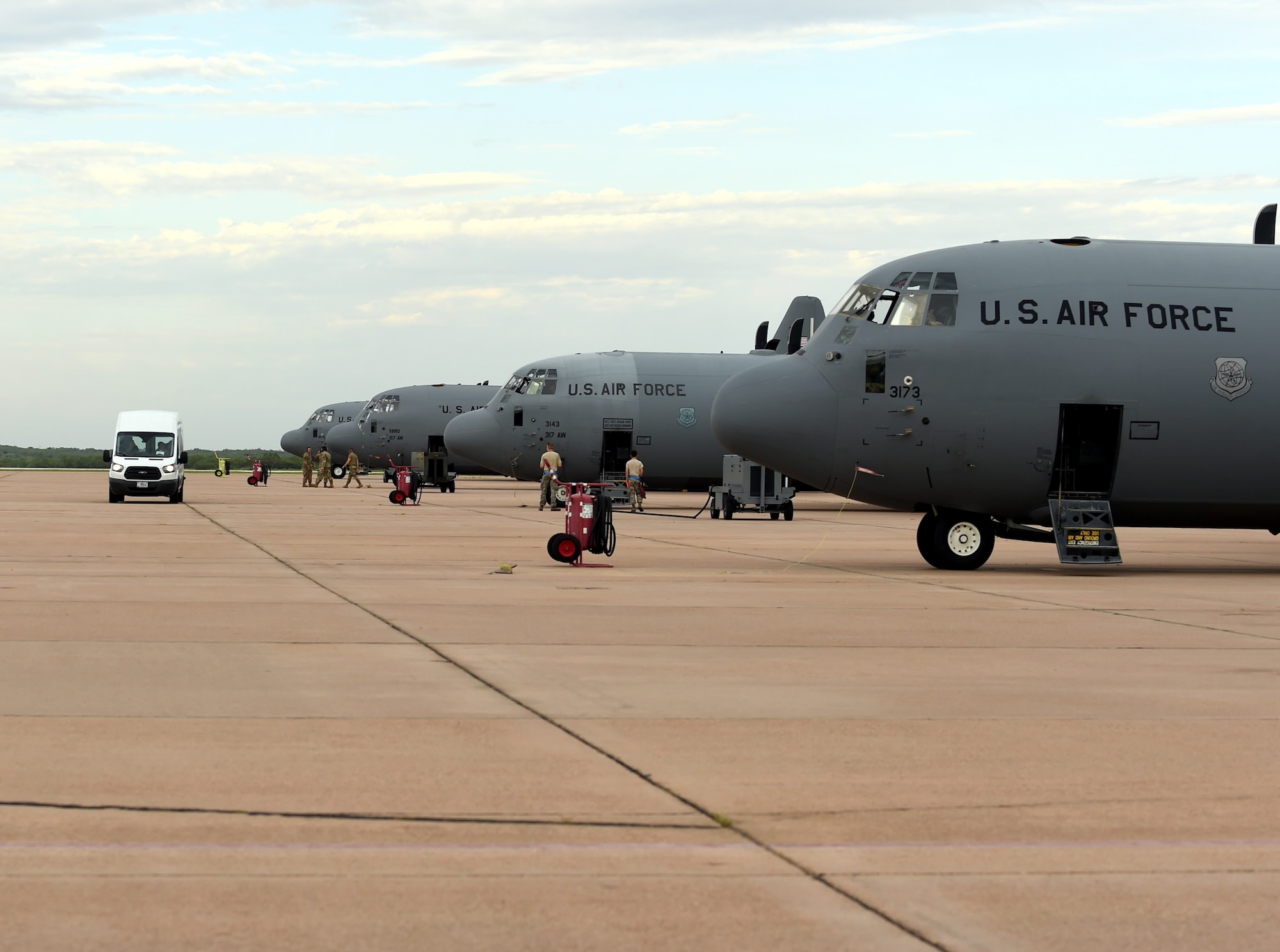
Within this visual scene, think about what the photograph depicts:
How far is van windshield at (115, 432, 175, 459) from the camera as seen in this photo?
5122 cm

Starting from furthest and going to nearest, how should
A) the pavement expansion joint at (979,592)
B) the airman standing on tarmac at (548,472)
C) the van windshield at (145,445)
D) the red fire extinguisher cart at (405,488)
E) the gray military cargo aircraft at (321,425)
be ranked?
the gray military cargo aircraft at (321,425)
the van windshield at (145,445)
the red fire extinguisher cart at (405,488)
the airman standing on tarmac at (548,472)
the pavement expansion joint at (979,592)

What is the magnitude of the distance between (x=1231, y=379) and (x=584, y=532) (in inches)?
392

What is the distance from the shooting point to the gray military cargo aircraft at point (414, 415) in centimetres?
7462

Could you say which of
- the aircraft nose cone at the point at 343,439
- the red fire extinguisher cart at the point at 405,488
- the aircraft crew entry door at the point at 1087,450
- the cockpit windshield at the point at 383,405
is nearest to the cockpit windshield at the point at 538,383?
the red fire extinguisher cart at the point at 405,488

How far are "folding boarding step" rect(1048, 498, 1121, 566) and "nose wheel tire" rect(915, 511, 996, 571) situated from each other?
123cm

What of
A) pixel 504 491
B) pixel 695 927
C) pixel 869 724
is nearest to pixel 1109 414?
pixel 869 724

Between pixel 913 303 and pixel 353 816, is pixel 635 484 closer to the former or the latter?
pixel 913 303

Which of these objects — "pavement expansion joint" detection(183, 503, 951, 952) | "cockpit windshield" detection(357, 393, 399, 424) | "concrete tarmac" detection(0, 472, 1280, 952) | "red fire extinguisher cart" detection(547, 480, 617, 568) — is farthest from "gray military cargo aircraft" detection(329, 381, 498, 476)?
"pavement expansion joint" detection(183, 503, 951, 952)

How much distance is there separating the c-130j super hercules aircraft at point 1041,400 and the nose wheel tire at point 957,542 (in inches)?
0.9

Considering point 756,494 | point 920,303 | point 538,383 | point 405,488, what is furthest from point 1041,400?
point 405,488

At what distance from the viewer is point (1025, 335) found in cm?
2273

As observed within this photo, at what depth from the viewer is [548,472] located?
46125 mm

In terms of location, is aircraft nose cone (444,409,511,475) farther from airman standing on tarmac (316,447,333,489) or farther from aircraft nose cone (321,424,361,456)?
aircraft nose cone (321,424,361,456)

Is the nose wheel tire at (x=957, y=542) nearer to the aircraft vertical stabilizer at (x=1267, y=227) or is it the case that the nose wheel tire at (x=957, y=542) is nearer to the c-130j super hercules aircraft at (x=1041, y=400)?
the c-130j super hercules aircraft at (x=1041, y=400)
